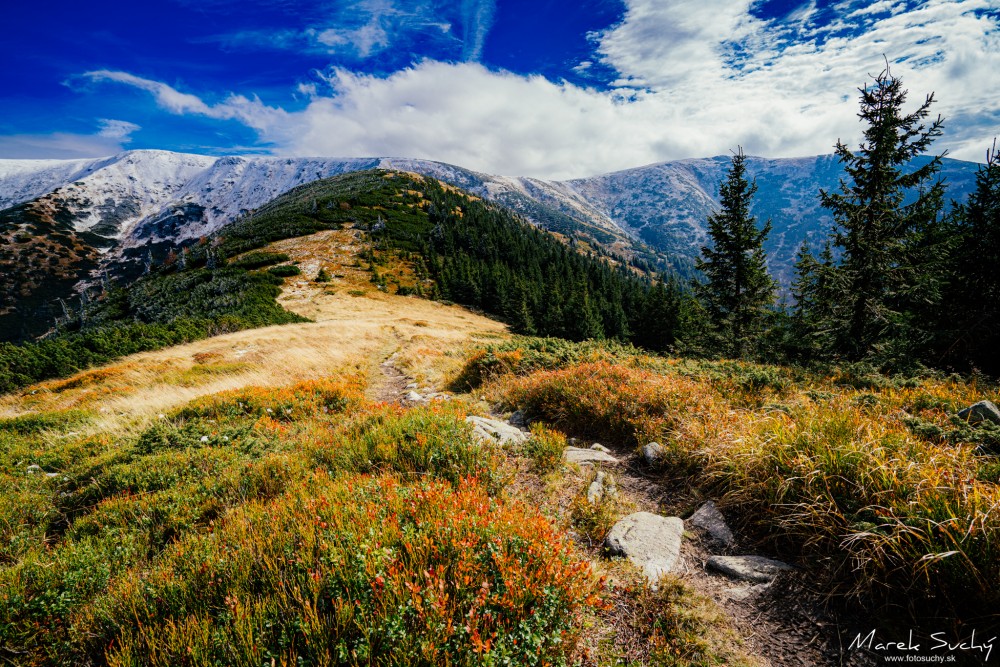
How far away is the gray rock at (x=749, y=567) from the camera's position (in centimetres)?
356

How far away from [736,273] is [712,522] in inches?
873

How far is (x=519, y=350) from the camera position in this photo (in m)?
12.9

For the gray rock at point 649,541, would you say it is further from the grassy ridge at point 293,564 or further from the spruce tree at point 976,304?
the spruce tree at point 976,304

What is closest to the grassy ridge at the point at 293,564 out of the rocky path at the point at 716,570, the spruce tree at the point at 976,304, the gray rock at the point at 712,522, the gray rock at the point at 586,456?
the rocky path at the point at 716,570

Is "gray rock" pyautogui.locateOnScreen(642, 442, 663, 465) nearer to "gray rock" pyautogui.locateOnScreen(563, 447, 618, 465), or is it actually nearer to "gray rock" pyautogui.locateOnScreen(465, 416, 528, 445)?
"gray rock" pyautogui.locateOnScreen(563, 447, 618, 465)

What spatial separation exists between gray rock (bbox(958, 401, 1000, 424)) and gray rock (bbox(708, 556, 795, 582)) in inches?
179

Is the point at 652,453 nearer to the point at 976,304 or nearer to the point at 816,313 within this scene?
the point at 976,304

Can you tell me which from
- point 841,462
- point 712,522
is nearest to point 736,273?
point 841,462

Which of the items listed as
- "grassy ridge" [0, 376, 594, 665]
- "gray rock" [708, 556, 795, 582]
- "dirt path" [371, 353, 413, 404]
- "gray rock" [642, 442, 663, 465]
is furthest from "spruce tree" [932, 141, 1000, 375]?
"dirt path" [371, 353, 413, 404]

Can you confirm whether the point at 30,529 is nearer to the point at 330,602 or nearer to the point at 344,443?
the point at 344,443

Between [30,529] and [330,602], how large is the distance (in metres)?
5.19

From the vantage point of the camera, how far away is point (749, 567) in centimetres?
366

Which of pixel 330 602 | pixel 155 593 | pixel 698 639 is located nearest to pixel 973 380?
pixel 698 639

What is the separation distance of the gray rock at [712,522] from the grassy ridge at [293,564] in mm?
1817
